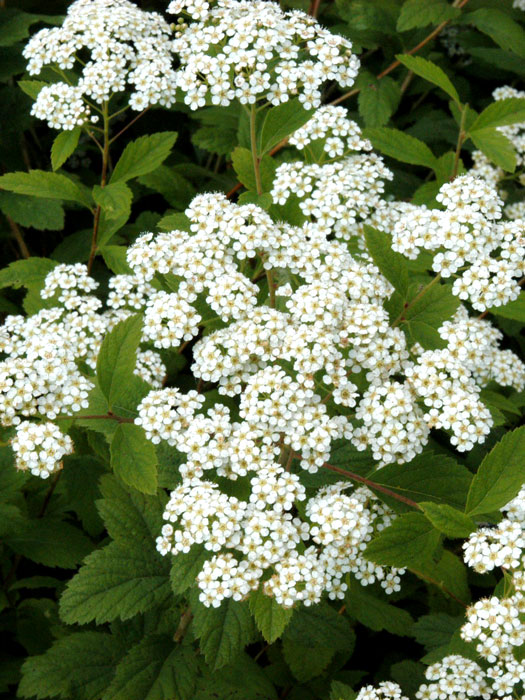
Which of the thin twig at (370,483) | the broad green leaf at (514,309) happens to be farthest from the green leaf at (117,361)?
the broad green leaf at (514,309)

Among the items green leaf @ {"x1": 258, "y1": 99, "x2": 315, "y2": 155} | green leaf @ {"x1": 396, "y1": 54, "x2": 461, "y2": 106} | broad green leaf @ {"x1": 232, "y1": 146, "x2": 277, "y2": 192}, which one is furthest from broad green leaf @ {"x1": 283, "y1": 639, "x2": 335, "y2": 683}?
green leaf @ {"x1": 396, "y1": 54, "x2": 461, "y2": 106}

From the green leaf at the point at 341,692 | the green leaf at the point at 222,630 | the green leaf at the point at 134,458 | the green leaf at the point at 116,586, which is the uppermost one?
the green leaf at the point at 134,458

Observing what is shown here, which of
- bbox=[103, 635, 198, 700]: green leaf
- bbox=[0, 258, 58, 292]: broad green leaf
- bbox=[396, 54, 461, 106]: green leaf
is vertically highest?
bbox=[396, 54, 461, 106]: green leaf

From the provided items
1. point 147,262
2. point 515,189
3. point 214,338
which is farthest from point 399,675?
point 515,189

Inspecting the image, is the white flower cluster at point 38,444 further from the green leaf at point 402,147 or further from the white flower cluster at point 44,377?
the green leaf at point 402,147

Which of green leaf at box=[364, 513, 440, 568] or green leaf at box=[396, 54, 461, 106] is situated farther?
green leaf at box=[396, 54, 461, 106]

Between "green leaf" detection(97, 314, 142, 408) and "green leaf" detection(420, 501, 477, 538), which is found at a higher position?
"green leaf" detection(97, 314, 142, 408)

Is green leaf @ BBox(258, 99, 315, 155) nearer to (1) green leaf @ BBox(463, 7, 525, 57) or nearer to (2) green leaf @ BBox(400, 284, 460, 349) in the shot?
(2) green leaf @ BBox(400, 284, 460, 349)
